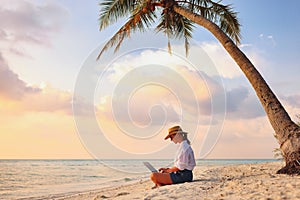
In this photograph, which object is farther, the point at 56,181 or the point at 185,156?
the point at 56,181

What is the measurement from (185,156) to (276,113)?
2.33 meters

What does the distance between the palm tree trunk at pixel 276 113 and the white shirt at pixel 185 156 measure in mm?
1934

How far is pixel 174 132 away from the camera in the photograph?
270 inches

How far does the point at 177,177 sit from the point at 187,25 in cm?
683

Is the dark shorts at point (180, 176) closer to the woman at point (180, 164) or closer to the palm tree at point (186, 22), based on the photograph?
the woman at point (180, 164)

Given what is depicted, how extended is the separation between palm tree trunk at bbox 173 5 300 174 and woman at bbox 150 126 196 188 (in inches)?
77.1

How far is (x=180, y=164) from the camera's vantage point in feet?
22.3

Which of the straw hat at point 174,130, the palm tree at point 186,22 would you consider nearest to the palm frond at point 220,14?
the palm tree at point 186,22

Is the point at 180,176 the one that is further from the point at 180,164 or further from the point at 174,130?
the point at 174,130

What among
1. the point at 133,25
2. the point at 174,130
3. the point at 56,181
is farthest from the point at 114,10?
the point at 56,181

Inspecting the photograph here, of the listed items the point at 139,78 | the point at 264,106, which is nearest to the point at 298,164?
the point at 264,106

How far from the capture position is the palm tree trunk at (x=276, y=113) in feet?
22.1

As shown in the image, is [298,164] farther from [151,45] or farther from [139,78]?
[151,45]

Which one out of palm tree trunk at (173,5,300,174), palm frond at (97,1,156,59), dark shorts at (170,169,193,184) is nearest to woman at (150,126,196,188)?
dark shorts at (170,169,193,184)
